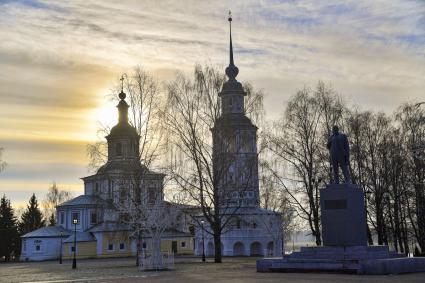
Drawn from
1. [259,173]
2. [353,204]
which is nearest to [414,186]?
[259,173]

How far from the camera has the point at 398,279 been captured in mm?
20453

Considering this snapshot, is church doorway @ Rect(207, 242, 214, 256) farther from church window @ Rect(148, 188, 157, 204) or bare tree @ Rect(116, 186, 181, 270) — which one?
church window @ Rect(148, 188, 157, 204)

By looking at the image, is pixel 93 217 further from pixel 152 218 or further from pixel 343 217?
pixel 343 217

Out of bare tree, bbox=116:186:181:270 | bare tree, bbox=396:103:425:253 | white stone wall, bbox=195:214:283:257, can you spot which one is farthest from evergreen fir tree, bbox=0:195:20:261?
bare tree, bbox=396:103:425:253

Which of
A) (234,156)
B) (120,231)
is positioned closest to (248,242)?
(120,231)

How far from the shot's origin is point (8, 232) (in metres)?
79.9

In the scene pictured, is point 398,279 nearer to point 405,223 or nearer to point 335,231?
point 335,231

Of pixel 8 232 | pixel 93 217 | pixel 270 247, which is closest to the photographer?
pixel 270 247

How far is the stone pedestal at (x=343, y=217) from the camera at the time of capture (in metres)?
25.3

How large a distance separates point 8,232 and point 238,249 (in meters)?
32.3

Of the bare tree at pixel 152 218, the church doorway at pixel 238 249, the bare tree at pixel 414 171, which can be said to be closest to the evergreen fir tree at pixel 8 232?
the church doorway at pixel 238 249

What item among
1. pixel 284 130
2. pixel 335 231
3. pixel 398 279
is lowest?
pixel 398 279

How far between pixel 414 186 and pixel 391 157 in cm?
266

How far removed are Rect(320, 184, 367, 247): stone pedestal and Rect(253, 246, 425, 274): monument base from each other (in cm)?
44
